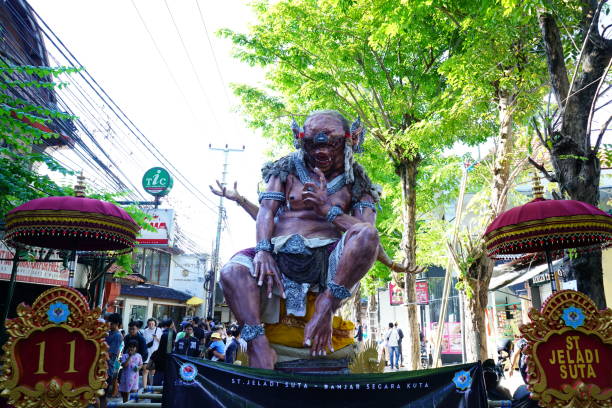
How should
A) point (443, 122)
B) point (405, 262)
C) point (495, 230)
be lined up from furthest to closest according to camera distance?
point (443, 122), point (405, 262), point (495, 230)

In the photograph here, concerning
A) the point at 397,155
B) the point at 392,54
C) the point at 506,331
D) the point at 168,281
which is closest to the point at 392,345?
the point at 506,331

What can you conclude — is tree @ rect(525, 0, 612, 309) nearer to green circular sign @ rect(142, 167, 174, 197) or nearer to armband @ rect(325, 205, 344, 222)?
armband @ rect(325, 205, 344, 222)

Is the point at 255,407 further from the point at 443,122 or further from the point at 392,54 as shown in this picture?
the point at 392,54

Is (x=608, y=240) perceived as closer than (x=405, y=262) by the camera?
Yes

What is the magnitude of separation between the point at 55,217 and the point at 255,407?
2036 mm

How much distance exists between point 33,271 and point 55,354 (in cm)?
1040

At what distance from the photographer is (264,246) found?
3588mm

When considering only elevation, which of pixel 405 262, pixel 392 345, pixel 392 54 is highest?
pixel 392 54

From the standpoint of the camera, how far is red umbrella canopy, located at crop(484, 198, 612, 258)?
3.74m

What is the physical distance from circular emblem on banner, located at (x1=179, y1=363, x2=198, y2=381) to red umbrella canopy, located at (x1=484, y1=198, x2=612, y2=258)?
8.66 ft

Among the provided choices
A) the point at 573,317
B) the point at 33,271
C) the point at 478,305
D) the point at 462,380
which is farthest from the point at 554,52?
the point at 33,271

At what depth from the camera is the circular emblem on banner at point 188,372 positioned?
2.85m

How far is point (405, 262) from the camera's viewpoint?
4465mm

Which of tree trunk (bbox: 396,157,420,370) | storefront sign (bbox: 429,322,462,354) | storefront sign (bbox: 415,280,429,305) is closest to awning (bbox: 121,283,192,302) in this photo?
storefront sign (bbox: 415,280,429,305)
